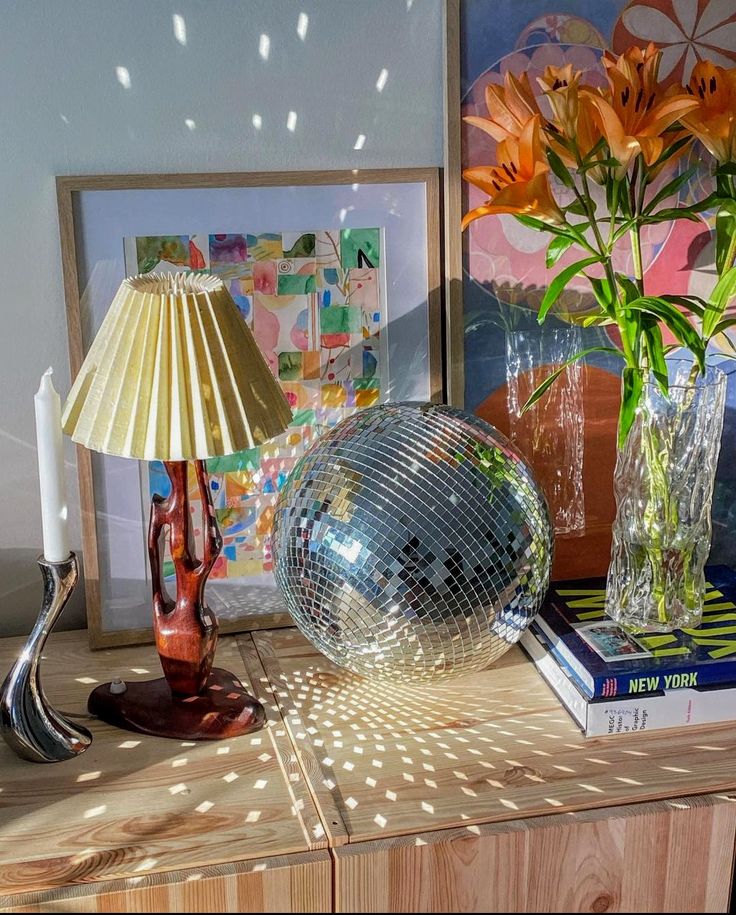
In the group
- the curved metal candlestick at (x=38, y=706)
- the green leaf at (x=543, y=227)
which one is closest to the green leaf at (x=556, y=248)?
the green leaf at (x=543, y=227)

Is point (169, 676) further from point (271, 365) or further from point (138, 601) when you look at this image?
point (271, 365)

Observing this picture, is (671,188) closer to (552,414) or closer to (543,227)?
(543,227)

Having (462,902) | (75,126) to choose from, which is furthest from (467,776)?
(75,126)

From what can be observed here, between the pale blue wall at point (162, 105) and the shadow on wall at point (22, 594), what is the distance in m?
0.03

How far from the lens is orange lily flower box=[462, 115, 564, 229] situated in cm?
98

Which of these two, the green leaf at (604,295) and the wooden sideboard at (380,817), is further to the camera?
the green leaf at (604,295)

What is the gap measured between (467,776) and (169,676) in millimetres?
296

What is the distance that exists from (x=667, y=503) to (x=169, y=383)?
1.69ft

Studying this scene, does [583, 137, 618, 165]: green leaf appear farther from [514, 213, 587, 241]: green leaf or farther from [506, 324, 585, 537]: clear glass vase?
[506, 324, 585, 537]: clear glass vase

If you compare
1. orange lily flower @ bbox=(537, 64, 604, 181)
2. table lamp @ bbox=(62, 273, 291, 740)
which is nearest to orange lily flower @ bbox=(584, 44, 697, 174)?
orange lily flower @ bbox=(537, 64, 604, 181)

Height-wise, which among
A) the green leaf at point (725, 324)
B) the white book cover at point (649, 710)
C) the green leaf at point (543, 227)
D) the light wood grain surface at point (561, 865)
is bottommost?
the light wood grain surface at point (561, 865)

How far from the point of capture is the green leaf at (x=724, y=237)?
1.09 m

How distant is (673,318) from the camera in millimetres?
1005

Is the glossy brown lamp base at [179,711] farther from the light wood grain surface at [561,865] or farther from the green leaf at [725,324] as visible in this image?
Result: the green leaf at [725,324]
